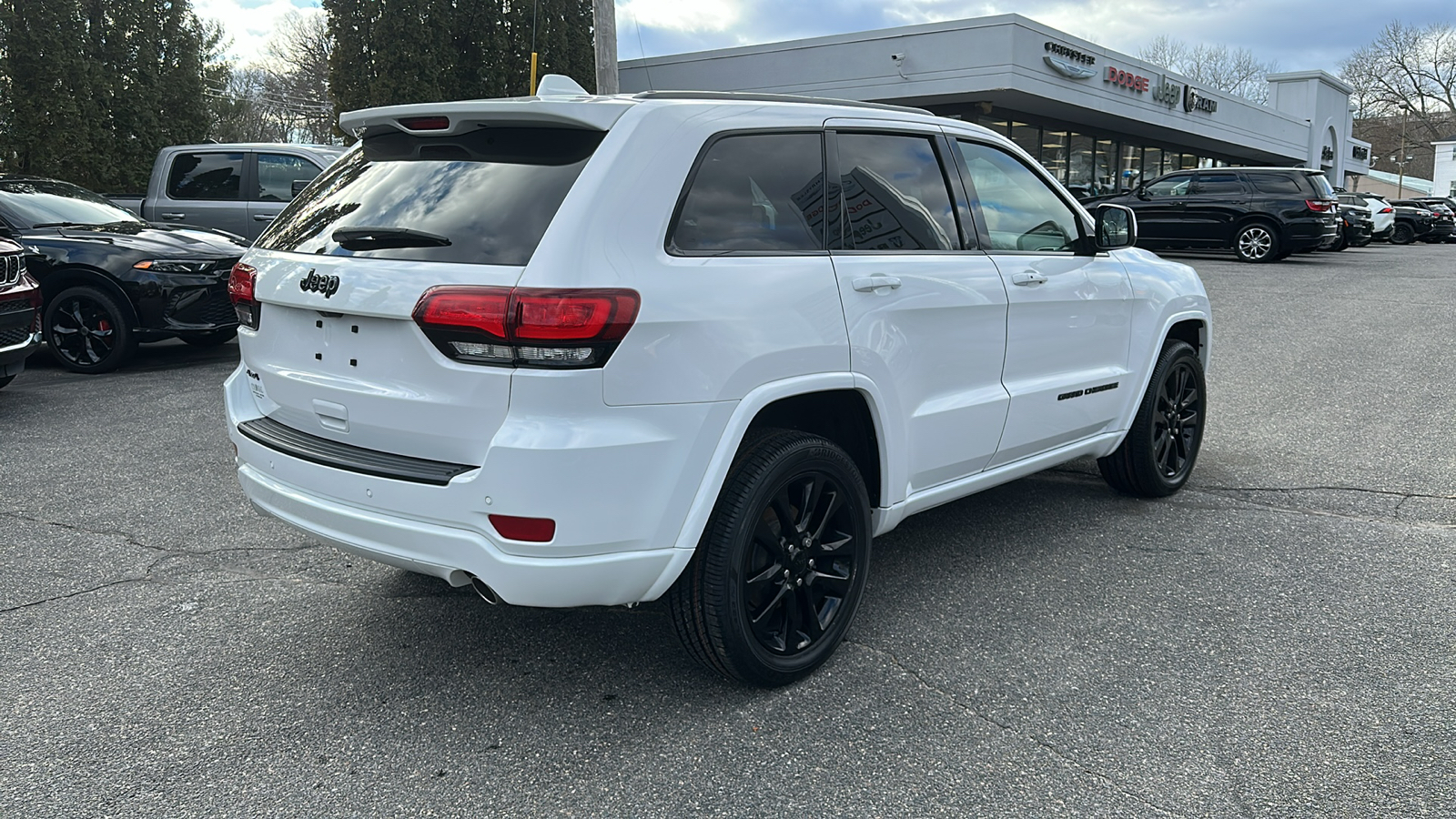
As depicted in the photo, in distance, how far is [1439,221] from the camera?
35.9 m

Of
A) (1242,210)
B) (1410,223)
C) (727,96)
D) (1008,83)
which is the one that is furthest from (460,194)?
(1410,223)

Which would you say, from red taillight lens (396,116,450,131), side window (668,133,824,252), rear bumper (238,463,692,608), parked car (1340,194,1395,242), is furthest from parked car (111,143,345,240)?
parked car (1340,194,1395,242)

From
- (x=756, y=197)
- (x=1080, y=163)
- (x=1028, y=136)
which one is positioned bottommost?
(x=756, y=197)

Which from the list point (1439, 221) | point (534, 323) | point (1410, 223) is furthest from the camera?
point (1439, 221)

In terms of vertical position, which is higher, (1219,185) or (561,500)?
(1219,185)

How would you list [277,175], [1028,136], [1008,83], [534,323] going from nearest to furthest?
[534,323]
[277,175]
[1008,83]
[1028,136]

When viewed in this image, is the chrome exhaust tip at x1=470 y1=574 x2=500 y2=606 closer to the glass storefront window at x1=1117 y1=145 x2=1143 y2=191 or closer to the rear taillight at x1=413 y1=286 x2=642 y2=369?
the rear taillight at x1=413 y1=286 x2=642 y2=369

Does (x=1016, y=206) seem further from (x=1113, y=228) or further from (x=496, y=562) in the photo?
(x=496, y=562)

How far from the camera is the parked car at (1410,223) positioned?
35.2m

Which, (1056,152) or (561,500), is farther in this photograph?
(1056,152)

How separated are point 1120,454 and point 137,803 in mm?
4135

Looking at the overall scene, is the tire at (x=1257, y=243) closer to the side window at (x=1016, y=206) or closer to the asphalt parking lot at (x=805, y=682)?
the asphalt parking lot at (x=805, y=682)

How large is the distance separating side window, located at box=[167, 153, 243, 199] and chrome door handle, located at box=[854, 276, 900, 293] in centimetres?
1023

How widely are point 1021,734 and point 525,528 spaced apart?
146cm
